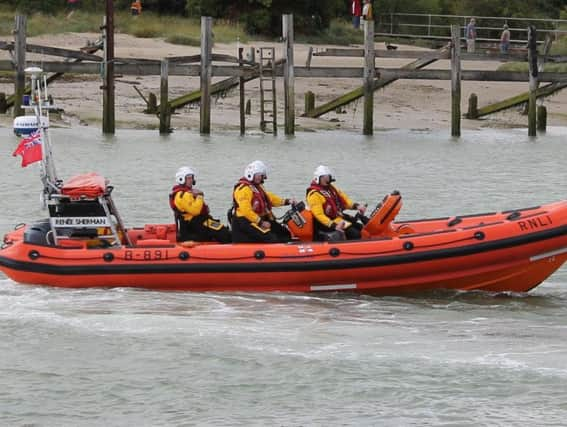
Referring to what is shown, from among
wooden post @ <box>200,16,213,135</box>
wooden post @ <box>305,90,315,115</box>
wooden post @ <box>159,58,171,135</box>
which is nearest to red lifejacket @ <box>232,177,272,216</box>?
wooden post @ <box>159,58,171,135</box>

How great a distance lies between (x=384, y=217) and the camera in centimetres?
1448

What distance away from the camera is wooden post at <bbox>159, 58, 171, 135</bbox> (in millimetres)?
28453

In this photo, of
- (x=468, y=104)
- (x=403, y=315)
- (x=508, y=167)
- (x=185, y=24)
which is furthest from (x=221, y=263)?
(x=185, y=24)

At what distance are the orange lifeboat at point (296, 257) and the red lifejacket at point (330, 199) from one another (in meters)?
0.21

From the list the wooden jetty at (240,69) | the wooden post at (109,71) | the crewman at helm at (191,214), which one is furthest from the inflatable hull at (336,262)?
the wooden jetty at (240,69)

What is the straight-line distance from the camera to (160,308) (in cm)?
1379

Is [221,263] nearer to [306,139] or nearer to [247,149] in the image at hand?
[247,149]

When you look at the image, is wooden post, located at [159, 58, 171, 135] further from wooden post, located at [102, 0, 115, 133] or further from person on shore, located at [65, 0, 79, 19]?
person on shore, located at [65, 0, 79, 19]

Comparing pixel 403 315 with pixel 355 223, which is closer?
pixel 403 315

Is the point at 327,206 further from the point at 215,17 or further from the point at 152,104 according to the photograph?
the point at 215,17

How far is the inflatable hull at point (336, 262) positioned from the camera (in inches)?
547

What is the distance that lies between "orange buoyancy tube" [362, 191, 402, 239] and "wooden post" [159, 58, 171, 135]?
14389mm

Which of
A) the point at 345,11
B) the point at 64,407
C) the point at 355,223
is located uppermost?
the point at 345,11

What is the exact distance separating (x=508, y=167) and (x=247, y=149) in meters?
4.57
